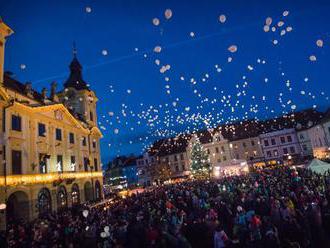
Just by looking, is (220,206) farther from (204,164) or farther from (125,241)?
(204,164)

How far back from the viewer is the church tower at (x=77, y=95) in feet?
124

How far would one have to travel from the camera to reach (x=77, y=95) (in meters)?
38.4

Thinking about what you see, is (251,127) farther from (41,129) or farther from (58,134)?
(41,129)

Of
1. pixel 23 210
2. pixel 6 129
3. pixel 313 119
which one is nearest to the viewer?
pixel 6 129

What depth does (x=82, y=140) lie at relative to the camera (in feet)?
115

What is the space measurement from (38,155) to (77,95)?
1571 centimetres

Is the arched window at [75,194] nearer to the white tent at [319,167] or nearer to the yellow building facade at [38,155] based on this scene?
the yellow building facade at [38,155]

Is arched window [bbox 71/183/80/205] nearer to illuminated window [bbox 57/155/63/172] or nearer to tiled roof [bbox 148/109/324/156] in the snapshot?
illuminated window [bbox 57/155/63/172]

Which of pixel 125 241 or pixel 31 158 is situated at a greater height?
pixel 31 158

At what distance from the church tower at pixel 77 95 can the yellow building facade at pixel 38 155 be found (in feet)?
3.69

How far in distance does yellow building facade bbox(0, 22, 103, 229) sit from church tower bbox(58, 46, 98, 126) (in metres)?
1.13

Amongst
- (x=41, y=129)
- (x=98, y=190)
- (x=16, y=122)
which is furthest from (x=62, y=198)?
(x=16, y=122)

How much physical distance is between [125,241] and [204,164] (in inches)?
1481

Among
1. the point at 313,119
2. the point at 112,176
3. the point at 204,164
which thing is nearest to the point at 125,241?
the point at 204,164
